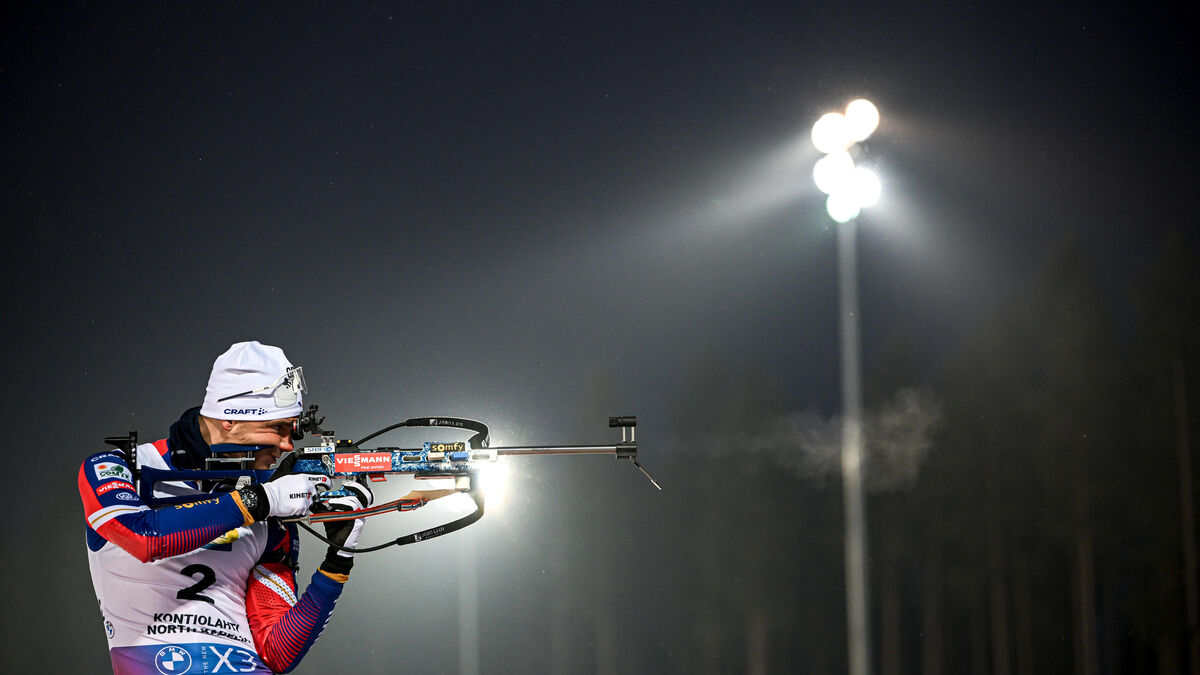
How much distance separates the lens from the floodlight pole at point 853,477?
15.9 feet

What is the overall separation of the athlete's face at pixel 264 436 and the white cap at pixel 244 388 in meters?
0.02

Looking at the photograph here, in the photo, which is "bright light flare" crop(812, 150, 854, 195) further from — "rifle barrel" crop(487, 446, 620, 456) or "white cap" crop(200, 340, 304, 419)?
"white cap" crop(200, 340, 304, 419)

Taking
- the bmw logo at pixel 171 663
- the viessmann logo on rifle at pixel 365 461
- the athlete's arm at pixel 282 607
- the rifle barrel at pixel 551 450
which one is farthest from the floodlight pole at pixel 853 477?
the bmw logo at pixel 171 663

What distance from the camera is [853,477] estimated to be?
4.85m

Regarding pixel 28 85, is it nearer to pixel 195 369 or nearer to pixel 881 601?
pixel 195 369

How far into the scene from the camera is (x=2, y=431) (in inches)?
162

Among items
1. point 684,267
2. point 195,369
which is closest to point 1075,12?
point 684,267

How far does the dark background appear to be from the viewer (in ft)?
13.8

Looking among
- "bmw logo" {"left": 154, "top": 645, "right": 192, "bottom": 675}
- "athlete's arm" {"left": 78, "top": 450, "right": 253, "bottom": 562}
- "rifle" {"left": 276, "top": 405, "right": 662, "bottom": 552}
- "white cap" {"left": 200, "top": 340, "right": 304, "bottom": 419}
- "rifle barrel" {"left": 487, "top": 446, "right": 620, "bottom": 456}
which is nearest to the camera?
"athlete's arm" {"left": 78, "top": 450, "right": 253, "bottom": 562}

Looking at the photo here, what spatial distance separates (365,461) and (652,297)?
9.36 ft

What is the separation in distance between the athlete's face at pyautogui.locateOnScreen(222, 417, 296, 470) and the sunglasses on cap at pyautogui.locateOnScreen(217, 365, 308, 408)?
44mm

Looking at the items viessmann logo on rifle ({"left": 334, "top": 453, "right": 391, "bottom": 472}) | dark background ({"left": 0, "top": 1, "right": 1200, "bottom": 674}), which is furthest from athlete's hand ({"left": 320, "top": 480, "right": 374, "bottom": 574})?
dark background ({"left": 0, "top": 1, "right": 1200, "bottom": 674})

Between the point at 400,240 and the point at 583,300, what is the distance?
39.2 inches

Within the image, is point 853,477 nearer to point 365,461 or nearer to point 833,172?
Answer: point 833,172
